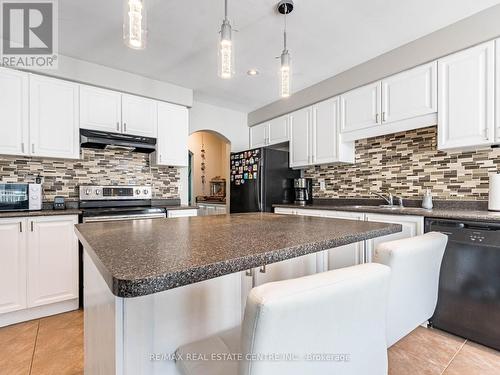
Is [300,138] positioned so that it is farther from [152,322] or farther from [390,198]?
[152,322]

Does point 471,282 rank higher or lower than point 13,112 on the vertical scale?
lower

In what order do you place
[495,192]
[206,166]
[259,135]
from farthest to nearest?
[206,166] → [259,135] → [495,192]

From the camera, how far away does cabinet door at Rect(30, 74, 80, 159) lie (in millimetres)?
2584

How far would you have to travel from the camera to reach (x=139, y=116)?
319 centimetres

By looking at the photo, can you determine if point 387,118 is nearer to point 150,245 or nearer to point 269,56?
point 269,56

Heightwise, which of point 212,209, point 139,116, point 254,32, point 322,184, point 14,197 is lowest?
point 212,209

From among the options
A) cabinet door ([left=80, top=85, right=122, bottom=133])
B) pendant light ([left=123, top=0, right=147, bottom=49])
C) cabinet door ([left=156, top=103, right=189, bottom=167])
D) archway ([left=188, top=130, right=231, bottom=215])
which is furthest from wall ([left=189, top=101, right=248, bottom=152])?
pendant light ([left=123, top=0, right=147, bottom=49])

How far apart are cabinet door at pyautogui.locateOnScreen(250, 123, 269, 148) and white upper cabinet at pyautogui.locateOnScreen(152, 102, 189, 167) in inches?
52.0

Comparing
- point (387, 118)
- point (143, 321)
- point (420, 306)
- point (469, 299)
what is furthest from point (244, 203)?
point (143, 321)

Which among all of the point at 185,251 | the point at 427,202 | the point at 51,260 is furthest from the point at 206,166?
the point at 185,251

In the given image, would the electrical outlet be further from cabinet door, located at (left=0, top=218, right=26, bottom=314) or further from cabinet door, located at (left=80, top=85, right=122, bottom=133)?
cabinet door, located at (left=0, top=218, right=26, bottom=314)

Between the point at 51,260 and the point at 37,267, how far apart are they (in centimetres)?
11

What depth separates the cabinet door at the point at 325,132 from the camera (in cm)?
328

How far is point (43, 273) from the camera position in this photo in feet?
7.75
